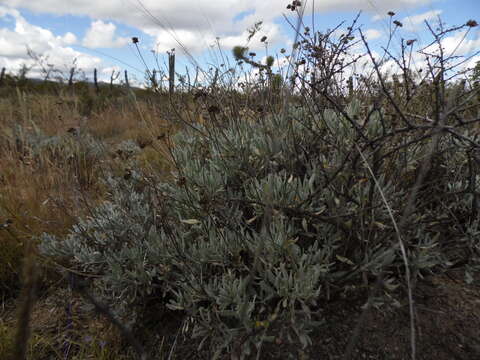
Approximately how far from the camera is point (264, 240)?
149 cm

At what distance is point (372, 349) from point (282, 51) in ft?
7.12

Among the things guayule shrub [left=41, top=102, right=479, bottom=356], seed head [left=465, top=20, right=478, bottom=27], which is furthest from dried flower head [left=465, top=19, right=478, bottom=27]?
guayule shrub [left=41, top=102, right=479, bottom=356]

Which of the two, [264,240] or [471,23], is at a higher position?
[471,23]

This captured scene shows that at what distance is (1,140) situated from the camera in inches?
213

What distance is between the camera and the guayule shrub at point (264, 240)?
146 cm

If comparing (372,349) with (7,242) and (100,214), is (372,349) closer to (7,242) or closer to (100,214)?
(100,214)

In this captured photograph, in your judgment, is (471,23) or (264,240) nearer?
(264,240)

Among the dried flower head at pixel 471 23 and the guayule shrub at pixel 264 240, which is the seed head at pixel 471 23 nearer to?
the dried flower head at pixel 471 23

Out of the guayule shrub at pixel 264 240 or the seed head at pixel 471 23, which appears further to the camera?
the seed head at pixel 471 23

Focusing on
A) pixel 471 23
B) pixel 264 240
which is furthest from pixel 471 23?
pixel 264 240

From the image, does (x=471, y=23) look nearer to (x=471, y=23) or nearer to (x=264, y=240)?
(x=471, y=23)

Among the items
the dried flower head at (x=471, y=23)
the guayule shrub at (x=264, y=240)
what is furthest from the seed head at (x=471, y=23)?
the guayule shrub at (x=264, y=240)

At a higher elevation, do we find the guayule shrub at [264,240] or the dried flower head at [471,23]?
the dried flower head at [471,23]

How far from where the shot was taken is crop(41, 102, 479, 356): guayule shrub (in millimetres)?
1458
